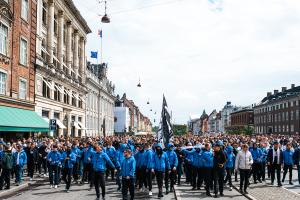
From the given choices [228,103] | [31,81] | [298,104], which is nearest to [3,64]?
[31,81]

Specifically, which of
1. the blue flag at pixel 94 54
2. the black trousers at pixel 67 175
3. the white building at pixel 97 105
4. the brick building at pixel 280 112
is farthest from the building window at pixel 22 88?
the brick building at pixel 280 112

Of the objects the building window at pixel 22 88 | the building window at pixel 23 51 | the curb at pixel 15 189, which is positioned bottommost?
the curb at pixel 15 189

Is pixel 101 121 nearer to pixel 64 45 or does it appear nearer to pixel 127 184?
pixel 64 45

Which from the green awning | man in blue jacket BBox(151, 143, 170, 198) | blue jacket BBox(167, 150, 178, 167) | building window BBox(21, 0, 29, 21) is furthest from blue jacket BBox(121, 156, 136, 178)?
building window BBox(21, 0, 29, 21)

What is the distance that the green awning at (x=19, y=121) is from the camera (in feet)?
80.5

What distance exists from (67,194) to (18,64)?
1824cm

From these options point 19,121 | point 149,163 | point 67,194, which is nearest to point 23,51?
point 19,121

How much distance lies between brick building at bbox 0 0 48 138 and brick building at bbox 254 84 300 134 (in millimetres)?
49063

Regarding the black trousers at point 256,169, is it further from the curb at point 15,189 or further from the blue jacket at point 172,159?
the curb at point 15,189

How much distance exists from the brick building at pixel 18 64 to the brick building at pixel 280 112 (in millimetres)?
49063

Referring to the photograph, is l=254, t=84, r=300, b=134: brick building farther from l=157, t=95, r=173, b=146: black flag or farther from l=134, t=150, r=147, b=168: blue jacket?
l=134, t=150, r=147, b=168: blue jacket

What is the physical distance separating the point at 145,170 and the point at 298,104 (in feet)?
231

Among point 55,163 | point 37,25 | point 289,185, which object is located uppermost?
point 37,25

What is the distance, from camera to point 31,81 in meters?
33.0
